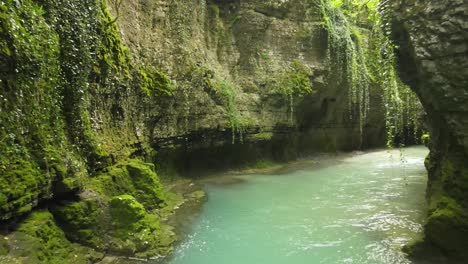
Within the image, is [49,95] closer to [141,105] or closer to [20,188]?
[20,188]

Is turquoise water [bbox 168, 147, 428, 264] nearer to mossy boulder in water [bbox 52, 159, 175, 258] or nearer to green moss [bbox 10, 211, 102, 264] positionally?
mossy boulder in water [bbox 52, 159, 175, 258]

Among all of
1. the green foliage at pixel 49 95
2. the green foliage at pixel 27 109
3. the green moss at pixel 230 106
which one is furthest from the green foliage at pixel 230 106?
the green foliage at pixel 27 109

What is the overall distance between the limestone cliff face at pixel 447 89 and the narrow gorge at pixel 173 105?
2cm

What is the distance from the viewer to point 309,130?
15.7 metres

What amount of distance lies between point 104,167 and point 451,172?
5525 mm

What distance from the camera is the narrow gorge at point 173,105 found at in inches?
172

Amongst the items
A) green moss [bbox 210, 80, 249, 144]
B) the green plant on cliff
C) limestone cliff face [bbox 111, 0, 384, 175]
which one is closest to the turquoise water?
green moss [bbox 210, 80, 249, 144]

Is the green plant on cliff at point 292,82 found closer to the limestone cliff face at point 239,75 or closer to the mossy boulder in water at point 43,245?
the limestone cliff face at point 239,75

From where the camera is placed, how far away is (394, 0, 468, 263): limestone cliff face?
4.60 metres

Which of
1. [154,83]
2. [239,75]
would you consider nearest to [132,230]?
[154,83]

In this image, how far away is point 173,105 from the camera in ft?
33.1

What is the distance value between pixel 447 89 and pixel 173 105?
272 inches

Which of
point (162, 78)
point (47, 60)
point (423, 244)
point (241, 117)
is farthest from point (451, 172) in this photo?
point (241, 117)

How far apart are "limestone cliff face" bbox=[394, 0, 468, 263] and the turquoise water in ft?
2.42
